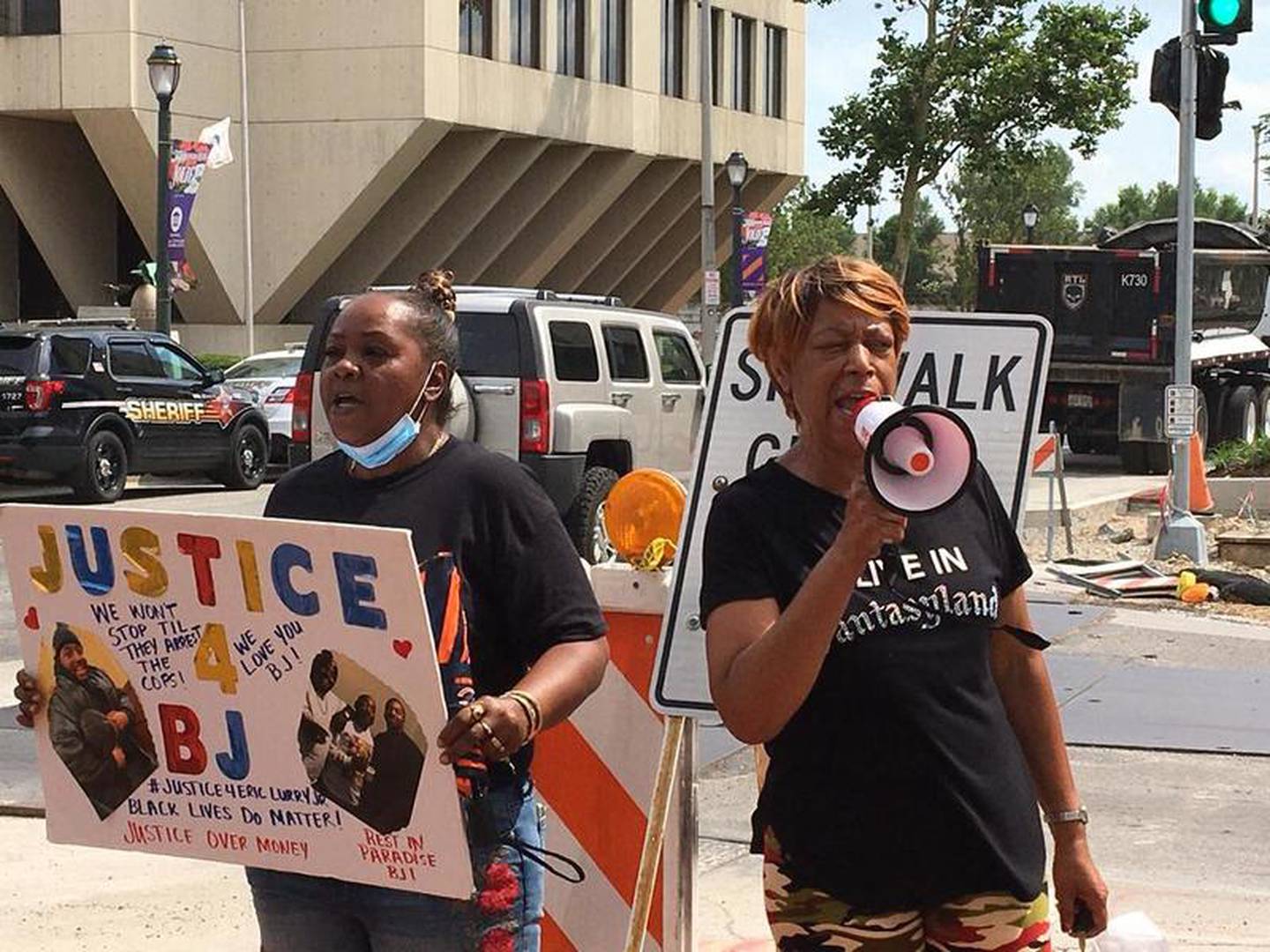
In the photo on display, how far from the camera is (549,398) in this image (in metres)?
15.1

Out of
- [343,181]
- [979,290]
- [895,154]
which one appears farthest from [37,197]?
[979,290]

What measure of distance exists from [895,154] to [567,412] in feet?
104

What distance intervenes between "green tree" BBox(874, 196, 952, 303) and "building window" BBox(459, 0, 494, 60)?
46.3 m

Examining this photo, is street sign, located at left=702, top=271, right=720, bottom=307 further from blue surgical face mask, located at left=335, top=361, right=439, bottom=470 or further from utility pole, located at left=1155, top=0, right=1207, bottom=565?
blue surgical face mask, located at left=335, top=361, right=439, bottom=470

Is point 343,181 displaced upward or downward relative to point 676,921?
upward

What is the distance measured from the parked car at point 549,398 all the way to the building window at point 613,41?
105ft

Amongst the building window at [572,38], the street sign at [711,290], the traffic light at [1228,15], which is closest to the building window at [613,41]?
the building window at [572,38]

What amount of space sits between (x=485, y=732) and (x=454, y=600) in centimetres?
28

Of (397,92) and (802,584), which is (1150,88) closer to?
(802,584)

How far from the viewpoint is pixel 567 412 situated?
49.9 feet

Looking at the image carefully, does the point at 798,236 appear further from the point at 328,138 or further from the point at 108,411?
the point at 108,411

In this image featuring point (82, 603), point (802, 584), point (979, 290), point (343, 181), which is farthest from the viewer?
point (343, 181)

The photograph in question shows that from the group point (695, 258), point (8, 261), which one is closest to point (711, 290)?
point (8, 261)

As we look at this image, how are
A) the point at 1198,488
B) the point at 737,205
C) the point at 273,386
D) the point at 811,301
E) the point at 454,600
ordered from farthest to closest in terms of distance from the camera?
the point at 737,205 < the point at 273,386 < the point at 1198,488 < the point at 454,600 < the point at 811,301
